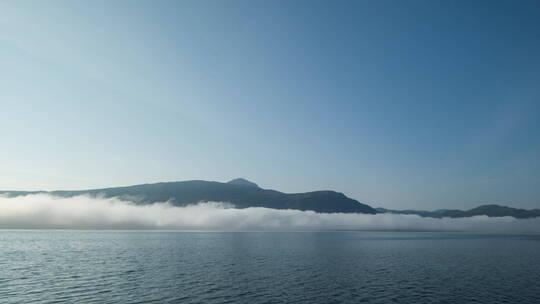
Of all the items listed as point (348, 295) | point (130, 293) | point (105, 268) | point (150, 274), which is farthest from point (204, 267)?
point (348, 295)

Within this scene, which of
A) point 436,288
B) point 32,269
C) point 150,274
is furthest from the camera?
point 32,269

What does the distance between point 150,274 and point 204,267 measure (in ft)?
59.3

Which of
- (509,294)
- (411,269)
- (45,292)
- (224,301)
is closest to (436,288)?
(509,294)

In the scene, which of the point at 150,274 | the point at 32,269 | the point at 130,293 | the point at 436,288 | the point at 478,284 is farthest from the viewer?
the point at 32,269

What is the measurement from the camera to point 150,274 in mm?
78375

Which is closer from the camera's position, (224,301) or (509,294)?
(224,301)

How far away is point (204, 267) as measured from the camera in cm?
9288

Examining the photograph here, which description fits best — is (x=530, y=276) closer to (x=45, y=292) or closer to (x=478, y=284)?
(x=478, y=284)

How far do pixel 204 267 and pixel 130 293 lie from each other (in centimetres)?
3650

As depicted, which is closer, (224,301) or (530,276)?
(224,301)

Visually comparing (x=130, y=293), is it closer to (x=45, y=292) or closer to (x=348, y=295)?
(x=45, y=292)

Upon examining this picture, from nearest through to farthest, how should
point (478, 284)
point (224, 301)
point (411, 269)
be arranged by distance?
point (224, 301)
point (478, 284)
point (411, 269)

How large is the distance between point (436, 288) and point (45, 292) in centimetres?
7518

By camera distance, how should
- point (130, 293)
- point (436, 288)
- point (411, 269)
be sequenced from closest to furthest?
point (130, 293) < point (436, 288) < point (411, 269)
